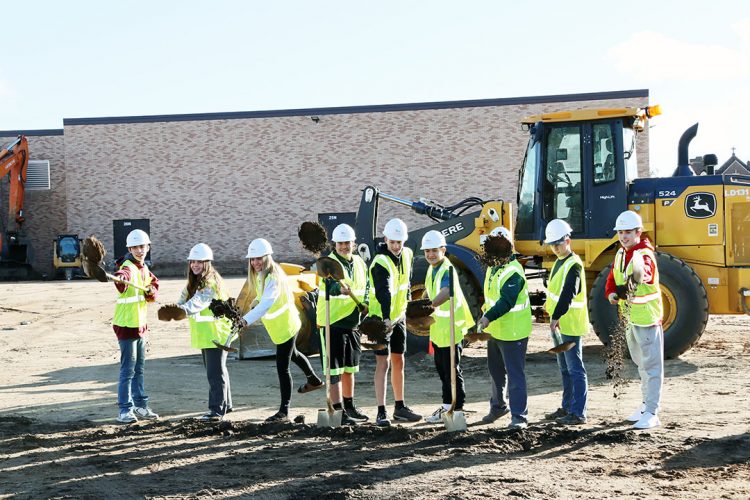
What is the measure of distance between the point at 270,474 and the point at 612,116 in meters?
8.28

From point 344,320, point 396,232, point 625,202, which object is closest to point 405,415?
point 344,320

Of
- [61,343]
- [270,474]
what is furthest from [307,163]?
[270,474]

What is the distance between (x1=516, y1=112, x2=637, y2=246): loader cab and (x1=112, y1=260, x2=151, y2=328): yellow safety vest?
→ 636 cm

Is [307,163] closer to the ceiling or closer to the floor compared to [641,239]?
closer to the ceiling

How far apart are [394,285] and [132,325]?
9.09 feet

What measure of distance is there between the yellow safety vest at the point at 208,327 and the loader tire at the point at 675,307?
5.86m

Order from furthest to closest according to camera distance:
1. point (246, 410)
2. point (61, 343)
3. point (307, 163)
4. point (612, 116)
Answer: point (307, 163)
point (61, 343)
point (612, 116)
point (246, 410)

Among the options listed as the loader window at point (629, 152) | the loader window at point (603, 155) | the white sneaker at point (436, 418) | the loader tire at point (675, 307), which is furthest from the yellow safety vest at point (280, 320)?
the loader window at point (629, 152)

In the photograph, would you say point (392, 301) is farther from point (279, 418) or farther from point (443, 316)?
point (279, 418)

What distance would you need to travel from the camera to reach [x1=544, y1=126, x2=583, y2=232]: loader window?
45.3 ft

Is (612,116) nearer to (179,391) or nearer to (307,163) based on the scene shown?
(179,391)

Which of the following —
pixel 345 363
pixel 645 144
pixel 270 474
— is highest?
pixel 645 144

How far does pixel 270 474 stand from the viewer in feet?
25.1

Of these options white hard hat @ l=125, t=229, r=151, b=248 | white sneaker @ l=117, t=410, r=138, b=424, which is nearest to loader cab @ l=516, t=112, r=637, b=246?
white hard hat @ l=125, t=229, r=151, b=248
